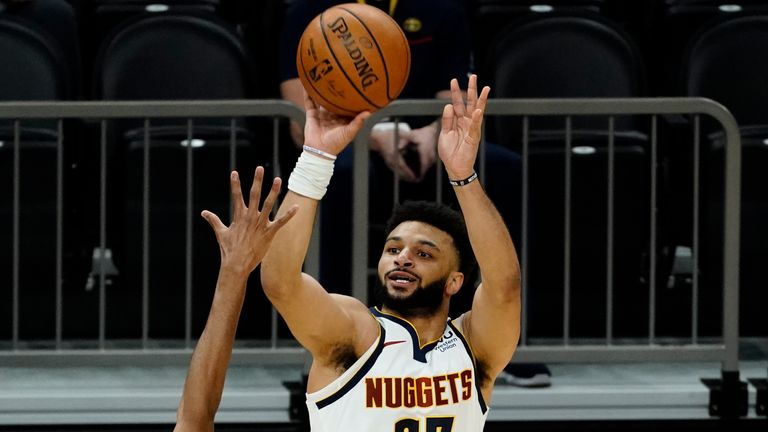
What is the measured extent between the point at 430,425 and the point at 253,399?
1.39 m

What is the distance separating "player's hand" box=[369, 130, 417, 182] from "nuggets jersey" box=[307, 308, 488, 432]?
1.18 m

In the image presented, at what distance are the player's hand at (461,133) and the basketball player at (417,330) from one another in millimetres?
111

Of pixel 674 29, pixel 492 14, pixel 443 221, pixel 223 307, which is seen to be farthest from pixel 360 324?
pixel 674 29

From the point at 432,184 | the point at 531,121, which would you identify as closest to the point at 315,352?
the point at 432,184

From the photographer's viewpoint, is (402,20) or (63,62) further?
(63,62)

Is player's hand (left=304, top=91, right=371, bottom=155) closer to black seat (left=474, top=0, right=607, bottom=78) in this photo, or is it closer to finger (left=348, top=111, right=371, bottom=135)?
finger (left=348, top=111, right=371, bottom=135)

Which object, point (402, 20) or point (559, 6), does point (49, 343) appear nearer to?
point (402, 20)

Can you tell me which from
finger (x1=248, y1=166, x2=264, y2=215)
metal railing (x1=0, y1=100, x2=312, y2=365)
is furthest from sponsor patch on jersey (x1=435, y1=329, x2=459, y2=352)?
finger (x1=248, y1=166, x2=264, y2=215)

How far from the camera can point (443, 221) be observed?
4.77 meters

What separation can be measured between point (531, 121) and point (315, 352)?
97.6 inches

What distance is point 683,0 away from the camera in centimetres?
742

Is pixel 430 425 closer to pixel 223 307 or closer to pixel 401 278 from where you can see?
pixel 401 278

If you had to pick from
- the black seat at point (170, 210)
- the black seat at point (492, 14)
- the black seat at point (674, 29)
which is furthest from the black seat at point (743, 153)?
the black seat at point (170, 210)

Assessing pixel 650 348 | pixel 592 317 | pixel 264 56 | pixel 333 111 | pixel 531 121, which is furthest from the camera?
pixel 264 56
